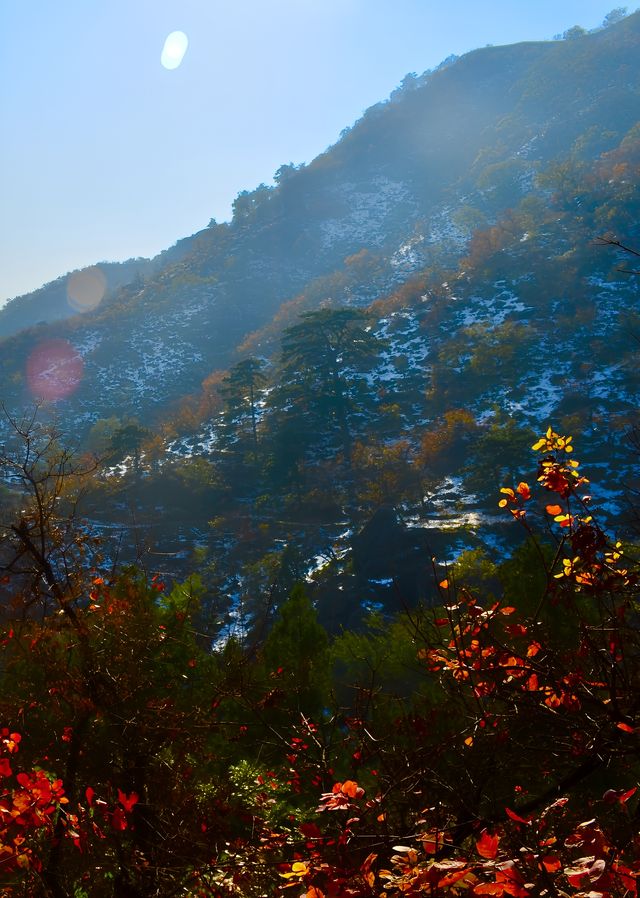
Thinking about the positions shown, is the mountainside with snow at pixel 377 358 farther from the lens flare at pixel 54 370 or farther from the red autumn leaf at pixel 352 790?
the red autumn leaf at pixel 352 790

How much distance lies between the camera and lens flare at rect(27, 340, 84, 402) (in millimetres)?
83400

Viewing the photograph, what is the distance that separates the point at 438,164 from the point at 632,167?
246ft

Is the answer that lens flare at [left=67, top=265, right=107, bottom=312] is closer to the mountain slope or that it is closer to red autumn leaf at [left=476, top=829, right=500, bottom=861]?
the mountain slope

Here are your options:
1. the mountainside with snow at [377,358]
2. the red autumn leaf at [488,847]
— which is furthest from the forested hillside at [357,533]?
Answer: the mountainside with snow at [377,358]

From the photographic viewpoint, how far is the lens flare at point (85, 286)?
550ft

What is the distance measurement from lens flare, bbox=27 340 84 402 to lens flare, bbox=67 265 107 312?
7663 centimetres

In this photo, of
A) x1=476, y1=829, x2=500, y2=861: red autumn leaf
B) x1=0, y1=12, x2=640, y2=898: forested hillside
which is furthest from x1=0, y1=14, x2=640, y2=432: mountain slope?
x1=476, y1=829, x2=500, y2=861: red autumn leaf

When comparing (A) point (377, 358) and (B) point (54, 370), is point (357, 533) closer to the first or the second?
(A) point (377, 358)

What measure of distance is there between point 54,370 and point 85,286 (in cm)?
10150

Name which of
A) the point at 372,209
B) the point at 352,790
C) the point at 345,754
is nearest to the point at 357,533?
the point at 345,754

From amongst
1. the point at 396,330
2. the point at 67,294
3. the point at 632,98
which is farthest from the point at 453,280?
the point at 67,294

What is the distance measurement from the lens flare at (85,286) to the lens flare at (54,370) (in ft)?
251

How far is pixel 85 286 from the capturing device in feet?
578

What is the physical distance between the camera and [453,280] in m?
73.1
